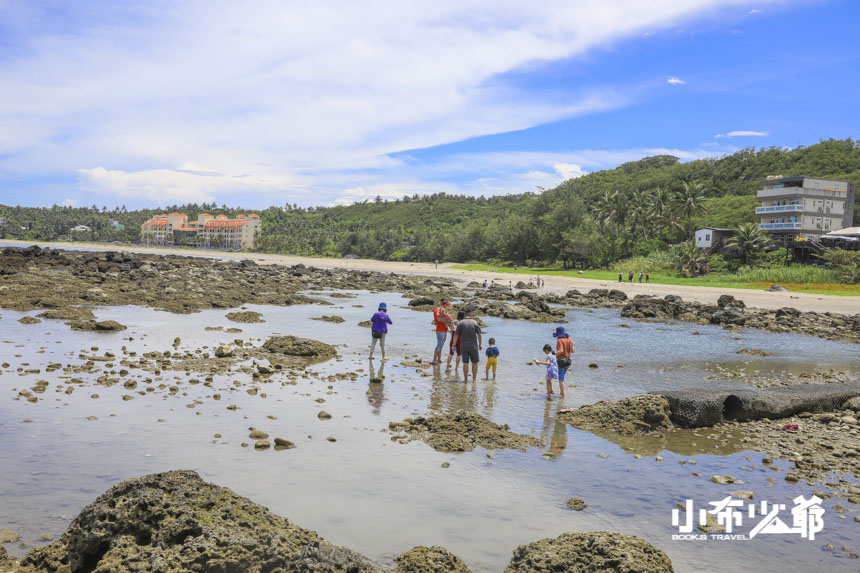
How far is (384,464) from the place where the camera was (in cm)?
910

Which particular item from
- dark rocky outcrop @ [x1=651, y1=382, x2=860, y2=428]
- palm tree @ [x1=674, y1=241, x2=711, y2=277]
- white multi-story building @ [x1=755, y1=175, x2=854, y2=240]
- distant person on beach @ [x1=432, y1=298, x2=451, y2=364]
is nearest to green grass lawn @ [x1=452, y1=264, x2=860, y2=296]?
palm tree @ [x1=674, y1=241, x2=711, y2=277]

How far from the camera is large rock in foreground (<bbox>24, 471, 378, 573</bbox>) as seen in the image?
4.96 meters

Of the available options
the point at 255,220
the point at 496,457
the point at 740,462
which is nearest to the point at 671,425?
the point at 740,462

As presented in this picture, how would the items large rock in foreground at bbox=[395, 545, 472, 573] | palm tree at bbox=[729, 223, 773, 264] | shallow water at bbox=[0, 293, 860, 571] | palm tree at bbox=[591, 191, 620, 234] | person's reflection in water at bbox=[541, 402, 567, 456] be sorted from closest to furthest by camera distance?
large rock in foreground at bbox=[395, 545, 472, 573] < shallow water at bbox=[0, 293, 860, 571] < person's reflection in water at bbox=[541, 402, 567, 456] < palm tree at bbox=[729, 223, 773, 264] < palm tree at bbox=[591, 191, 620, 234]

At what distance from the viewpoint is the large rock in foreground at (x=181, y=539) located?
16.3ft

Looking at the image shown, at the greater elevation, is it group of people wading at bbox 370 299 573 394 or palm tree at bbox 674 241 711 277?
palm tree at bbox 674 241 711 277

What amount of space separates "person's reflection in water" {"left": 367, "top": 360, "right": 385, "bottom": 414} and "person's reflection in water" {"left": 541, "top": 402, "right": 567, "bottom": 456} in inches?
141

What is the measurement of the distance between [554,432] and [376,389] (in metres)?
4.91

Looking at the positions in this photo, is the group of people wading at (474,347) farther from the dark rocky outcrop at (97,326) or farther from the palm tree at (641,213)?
the palm tree at (641,213)

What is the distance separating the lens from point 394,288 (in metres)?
56.7

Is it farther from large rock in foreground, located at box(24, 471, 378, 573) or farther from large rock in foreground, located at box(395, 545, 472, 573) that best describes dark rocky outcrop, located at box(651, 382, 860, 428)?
large rock in foreground, located at box(24, 471, 378, 573)

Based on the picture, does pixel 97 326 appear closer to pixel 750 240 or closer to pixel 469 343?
pixel 469 343

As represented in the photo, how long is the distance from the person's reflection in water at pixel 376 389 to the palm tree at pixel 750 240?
216 ft

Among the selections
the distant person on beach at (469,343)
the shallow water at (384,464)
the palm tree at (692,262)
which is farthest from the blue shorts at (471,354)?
the palm tree at (692,262)
